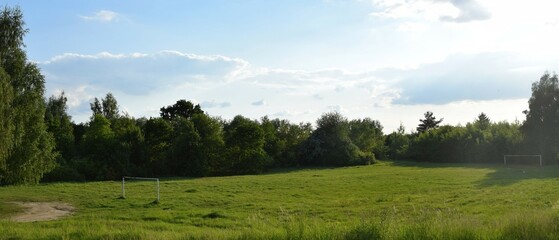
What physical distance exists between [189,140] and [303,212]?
1585 inches

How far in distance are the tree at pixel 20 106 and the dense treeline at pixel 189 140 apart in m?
0.06

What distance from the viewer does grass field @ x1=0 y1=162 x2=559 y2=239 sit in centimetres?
1056

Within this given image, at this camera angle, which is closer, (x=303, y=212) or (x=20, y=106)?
(x=303, y=212)

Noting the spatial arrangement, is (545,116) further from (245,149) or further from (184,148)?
(184,148)

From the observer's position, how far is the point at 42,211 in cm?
2606

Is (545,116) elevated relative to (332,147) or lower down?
elevated

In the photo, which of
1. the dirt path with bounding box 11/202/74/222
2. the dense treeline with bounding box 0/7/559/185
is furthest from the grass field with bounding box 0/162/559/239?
the dense treeline with bounding box 0/7/559/185

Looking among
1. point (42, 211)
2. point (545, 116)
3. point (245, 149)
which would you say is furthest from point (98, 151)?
point (545, 116)

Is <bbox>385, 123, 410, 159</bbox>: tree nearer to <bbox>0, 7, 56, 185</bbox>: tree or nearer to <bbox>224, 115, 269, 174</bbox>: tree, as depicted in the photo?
<bbox>224, 115, 269, 174</bbox>: tree

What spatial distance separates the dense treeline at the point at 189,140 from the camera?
1167 inches

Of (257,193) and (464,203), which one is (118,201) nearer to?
(257,193)

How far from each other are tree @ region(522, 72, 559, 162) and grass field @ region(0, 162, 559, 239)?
30915mm

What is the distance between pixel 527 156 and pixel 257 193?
151 feet

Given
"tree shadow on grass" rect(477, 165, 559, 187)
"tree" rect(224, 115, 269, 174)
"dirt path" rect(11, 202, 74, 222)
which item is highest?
"tree" rect(224, 115, 269, 174)
